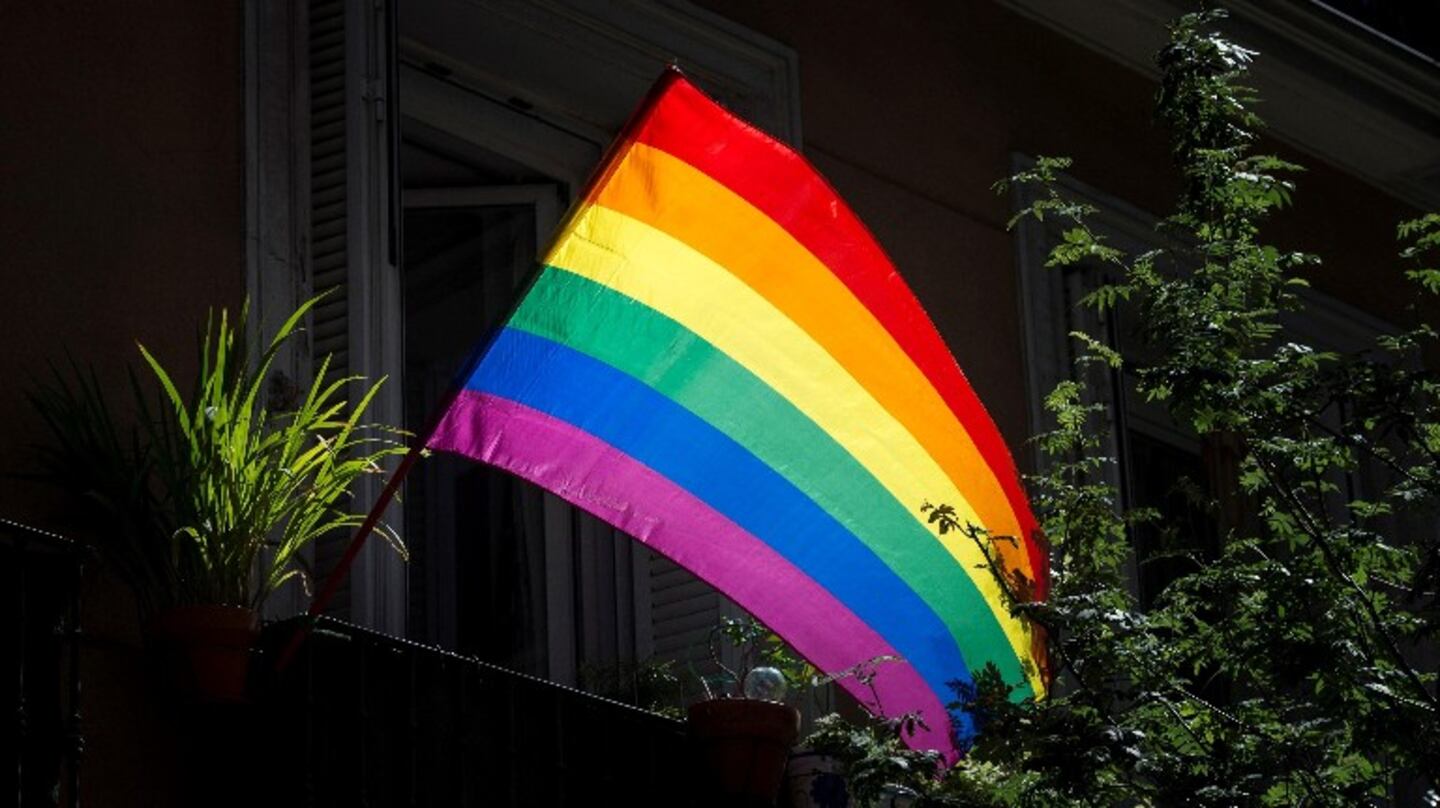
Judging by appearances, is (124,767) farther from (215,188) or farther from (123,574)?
(215,188)

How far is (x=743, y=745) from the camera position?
27.0 ft

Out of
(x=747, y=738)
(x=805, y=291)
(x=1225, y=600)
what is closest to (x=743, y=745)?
(x=747, y=738)

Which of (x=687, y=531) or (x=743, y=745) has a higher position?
(x=687, y=531)

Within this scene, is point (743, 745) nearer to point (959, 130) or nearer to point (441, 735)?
point (441, 735)

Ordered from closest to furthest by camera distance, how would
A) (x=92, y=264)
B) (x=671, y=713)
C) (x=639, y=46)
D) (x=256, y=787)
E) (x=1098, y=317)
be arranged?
(x=256, y=787) < (x=92, y=264) < (x=671, y=713) < (x=639, y=46) < (x=1098, y=317)

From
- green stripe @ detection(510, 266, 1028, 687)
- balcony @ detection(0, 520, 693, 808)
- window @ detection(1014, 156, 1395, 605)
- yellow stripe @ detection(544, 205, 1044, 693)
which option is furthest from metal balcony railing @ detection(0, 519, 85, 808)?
window @ detection(1014, 156, 1395, 605)

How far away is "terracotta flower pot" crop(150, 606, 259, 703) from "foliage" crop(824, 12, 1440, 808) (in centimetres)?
148

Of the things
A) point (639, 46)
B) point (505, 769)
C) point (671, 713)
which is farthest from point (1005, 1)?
point (505, 769)

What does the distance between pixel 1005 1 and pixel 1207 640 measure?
351 centimetres

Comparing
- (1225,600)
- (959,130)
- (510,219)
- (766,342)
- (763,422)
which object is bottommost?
(1225,600)

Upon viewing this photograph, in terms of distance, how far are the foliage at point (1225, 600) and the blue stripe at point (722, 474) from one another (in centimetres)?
31

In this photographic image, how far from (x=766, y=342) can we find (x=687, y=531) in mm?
532

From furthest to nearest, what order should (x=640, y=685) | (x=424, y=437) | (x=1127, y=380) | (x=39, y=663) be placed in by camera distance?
(x=1127, y=380)
(x=640, y=685)
(x=424, y=437)
(x=39, y=663)

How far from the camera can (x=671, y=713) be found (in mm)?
8633
